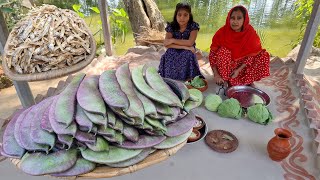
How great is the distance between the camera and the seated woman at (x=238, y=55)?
2738mm

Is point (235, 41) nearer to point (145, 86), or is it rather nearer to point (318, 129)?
point (318, 129)

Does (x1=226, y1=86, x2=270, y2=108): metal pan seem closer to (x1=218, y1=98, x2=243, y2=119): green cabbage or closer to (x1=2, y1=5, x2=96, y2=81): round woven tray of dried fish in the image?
(x1=218, y1=98, x2=243, y2=119): green cabbage

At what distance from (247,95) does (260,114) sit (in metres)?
0.42

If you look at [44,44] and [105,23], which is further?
[105,23]

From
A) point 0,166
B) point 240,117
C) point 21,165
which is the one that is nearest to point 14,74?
point 21,165

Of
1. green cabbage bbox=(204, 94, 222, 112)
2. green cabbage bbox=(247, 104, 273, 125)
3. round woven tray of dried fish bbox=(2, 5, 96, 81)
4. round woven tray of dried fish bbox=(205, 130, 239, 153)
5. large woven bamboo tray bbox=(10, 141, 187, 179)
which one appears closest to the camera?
large woven bamboo tray bbox=(10, 141, 187, 179)

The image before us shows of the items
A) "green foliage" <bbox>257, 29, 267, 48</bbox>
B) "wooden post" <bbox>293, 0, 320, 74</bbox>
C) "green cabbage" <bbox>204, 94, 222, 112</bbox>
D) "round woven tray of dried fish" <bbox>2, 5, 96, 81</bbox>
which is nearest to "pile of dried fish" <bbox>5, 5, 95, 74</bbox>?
"round woven tray of dried fish" <bbox>2, 5, 96, 81</bbox>

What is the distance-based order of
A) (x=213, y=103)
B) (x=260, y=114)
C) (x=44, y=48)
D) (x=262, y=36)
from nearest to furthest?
1. (x=44, y=48)
2. (x=260, y=114)
3. (x=213, y=103)
4. (x=262, y=36)

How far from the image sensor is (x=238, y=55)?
9.30ft

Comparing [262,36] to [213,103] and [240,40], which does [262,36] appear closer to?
[240,40]

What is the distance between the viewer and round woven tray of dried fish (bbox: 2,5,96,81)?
1497 millimetres

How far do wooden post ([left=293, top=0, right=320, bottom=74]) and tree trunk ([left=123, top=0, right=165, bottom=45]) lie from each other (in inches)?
120

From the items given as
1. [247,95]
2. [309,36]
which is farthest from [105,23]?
[309,36]

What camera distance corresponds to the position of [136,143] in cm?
118
